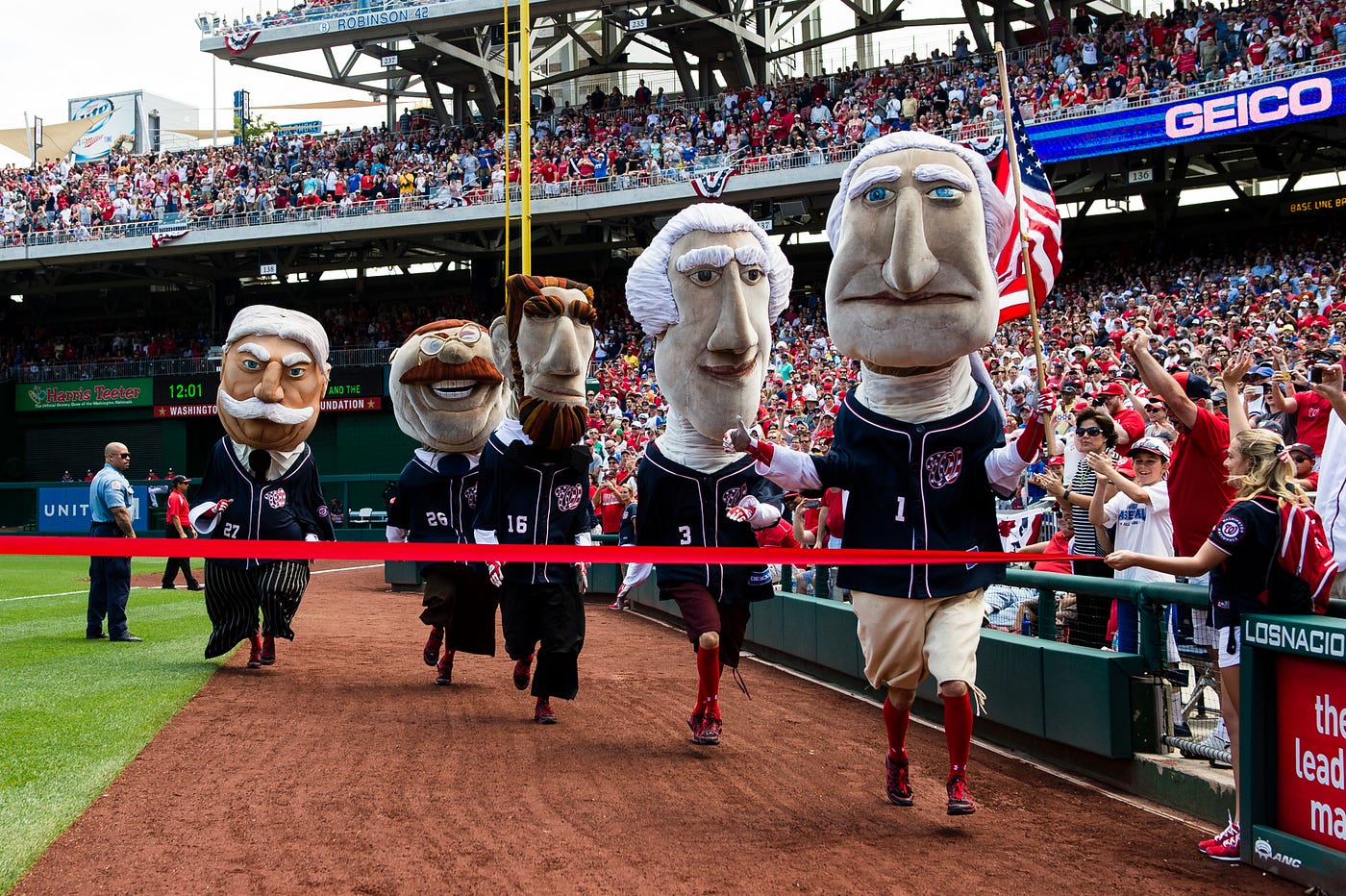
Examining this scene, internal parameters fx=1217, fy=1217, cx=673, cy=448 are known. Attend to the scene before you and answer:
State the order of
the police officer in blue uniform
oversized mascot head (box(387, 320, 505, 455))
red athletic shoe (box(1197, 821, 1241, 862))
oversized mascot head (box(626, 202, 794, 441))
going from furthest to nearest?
the police officer in blue uniform
oversized mascot head (box(387, 320, 505, 455))
oversized mascot head (box(626, 202, 794, 441))
red athletic shoe (box(1197, 821, 1241, 862))

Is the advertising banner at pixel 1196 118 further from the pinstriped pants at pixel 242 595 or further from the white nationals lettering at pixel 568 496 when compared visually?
the pinstriped pants at pixel 242 595

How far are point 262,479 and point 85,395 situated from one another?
30354 mm

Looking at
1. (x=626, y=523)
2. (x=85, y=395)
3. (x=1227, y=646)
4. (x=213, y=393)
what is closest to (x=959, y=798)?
(x=1227, y=646)

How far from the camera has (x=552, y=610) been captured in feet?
24.3

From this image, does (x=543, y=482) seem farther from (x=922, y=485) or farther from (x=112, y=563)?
(x=112, y=563)

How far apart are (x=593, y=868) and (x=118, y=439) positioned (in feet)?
115

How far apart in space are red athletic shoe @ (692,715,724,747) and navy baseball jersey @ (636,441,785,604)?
2.27 feet

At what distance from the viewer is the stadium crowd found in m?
23.5

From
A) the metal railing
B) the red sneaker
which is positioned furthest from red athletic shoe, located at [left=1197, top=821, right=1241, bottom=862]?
the metal railing

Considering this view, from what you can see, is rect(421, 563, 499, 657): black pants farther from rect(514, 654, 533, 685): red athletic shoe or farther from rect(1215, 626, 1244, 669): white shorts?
rect(1215, 626, 1244, 669): white shorts

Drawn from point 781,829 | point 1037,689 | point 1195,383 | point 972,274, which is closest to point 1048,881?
point 781,829

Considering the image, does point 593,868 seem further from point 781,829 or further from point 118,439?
point 118,439

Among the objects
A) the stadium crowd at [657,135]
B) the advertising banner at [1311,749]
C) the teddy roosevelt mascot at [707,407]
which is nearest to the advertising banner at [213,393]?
the stadium crowd at [657,135]

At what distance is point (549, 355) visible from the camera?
7.67 metres
